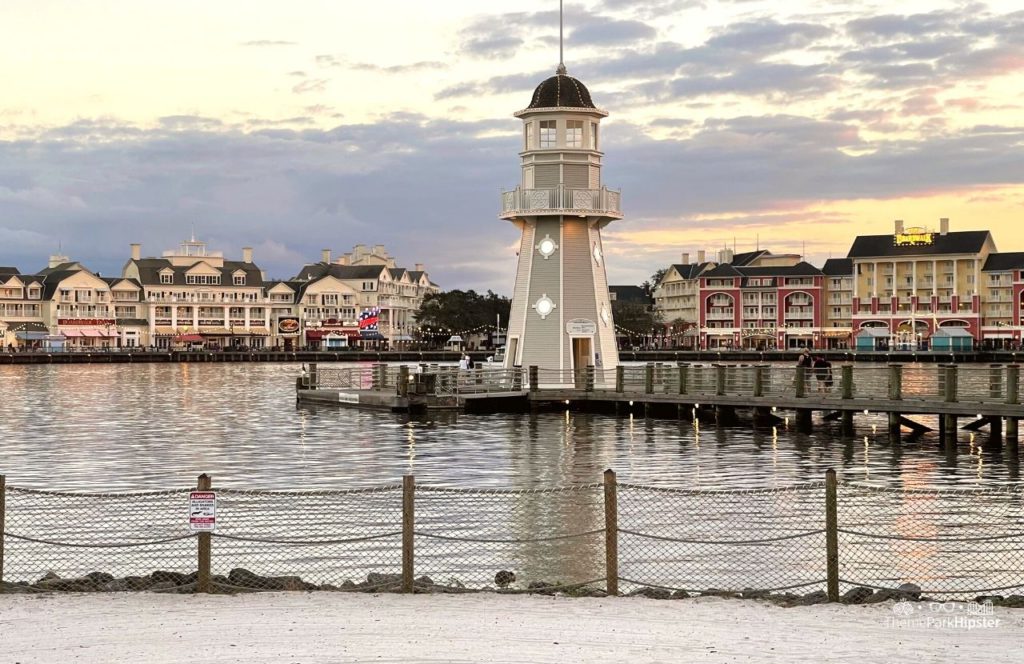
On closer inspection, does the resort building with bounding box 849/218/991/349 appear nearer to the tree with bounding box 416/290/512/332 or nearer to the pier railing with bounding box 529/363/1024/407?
the tree with bounding box 416/290/512/332

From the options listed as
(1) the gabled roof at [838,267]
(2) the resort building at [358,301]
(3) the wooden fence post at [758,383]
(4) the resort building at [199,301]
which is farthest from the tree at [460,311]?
(3) the wooden fence post at [758,383]

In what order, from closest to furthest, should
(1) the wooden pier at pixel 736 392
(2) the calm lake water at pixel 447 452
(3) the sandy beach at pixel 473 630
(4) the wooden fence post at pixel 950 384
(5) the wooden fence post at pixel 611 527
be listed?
(3) the sandy beach at pixel 473 630
(5) the wooden fence post at pixel 611 527
(2) the calm lake water at pixel 447 452
(4) the wooden fence post at pixel 950 384
(1) the wooden pier at pixel 736 392

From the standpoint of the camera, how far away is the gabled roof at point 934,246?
15550 cm

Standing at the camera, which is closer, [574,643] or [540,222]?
[574,643]

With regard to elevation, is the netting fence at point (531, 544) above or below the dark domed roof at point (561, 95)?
below

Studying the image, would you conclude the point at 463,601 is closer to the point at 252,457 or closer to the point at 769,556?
the point at 769,556

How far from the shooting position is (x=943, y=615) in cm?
1232

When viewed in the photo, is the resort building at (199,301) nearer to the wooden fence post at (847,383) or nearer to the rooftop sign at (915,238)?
the rooftop sign at (915,238)

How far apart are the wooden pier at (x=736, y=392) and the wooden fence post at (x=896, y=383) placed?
30 mm

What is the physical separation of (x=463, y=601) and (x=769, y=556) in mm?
6744

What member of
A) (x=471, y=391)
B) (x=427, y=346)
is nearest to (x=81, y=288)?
(x=427, y=346)

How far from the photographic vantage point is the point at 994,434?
119 feet

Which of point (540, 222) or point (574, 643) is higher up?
point (540, 222)

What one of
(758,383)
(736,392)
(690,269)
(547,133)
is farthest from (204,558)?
(690,269)
